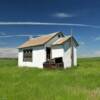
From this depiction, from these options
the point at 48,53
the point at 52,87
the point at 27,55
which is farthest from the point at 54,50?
the point at 52,87

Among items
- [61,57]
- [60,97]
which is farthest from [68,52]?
[60,97]

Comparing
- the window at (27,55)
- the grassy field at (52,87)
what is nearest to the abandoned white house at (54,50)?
the window at (27,55)

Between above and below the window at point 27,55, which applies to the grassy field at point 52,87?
below

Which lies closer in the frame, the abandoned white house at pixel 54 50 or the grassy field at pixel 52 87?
the grassy field at pixel 52 87

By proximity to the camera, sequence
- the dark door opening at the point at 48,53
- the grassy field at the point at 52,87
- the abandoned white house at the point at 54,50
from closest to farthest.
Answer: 1. the grassy field at the point at 52,87
2. the abandoned white house at the point at 54,50
3. the dark door opening at the point at 48,53

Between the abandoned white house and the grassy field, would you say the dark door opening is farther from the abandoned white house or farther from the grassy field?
the grassy field

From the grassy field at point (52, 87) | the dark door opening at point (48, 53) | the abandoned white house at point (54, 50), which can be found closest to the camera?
the grassy field at point (52, 87)

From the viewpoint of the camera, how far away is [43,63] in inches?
1242

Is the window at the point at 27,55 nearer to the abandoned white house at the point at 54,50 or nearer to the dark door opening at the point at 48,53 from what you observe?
the abandoned white house at the point at 54,50

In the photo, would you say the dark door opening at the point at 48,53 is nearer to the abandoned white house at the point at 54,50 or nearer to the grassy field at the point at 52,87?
the abandoned white house at the point at 54,50

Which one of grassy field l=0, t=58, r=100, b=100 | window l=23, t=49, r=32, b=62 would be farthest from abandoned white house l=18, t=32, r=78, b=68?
grassy field l=0, t=58, r=100, b=100

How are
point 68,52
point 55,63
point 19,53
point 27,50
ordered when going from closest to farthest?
1. point 55,63
2. point 68,52
3. point 27,50
4. point 19,53

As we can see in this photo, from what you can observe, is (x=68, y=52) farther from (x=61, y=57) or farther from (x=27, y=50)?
(x=27, y=50)

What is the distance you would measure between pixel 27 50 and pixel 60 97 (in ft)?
89.5
